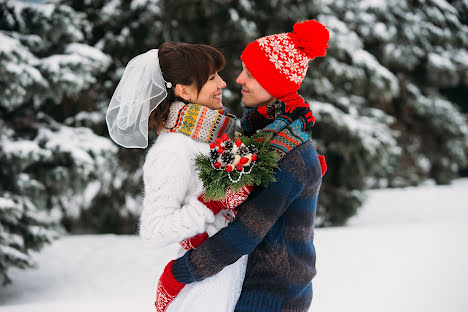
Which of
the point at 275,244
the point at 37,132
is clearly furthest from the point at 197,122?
the point at 37,132

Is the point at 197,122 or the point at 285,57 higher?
the point at 285,57

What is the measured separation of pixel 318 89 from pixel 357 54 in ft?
2.86

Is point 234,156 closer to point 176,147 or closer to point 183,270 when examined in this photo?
point 176,147

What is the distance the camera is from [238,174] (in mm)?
1461

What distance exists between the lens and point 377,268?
4.78 m

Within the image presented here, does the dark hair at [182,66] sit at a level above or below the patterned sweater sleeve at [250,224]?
above

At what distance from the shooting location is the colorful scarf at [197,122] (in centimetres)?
172

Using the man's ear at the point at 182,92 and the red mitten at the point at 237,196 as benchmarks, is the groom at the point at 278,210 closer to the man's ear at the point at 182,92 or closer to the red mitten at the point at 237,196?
the red mitten at the point at 237,196

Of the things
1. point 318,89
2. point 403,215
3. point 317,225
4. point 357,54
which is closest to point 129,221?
point 317,225

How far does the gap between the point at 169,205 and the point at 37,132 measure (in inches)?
144

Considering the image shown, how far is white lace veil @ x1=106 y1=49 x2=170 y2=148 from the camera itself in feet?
5.90

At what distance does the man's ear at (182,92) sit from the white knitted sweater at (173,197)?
202 millimetres

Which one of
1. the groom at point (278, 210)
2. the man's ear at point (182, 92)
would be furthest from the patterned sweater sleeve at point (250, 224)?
the man's ear at point (182, 92)

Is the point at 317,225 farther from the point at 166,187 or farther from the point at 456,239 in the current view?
the point at 166,187
